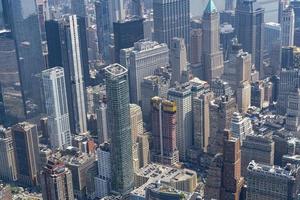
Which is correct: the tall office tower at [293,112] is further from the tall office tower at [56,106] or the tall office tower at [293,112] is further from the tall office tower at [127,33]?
the tall office tower at [127,33]

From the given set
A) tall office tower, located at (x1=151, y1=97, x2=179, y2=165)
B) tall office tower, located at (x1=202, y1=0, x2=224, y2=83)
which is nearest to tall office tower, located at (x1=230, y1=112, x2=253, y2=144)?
tall office tower, located at (x1=151, y1=97, x2=179, y2=165)

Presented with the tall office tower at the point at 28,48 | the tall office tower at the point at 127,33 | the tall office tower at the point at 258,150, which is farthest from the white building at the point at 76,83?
the tall office tower at the point at 258,150

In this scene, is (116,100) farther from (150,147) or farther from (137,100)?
(137,100)

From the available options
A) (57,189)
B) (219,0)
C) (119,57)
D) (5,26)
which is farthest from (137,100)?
(219,0)

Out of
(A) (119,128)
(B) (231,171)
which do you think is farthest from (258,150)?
(A) (119,128)

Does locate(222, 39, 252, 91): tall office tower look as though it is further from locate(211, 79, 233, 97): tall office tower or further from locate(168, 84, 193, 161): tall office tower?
locate(168, 84, 193, 161): tall office tower
